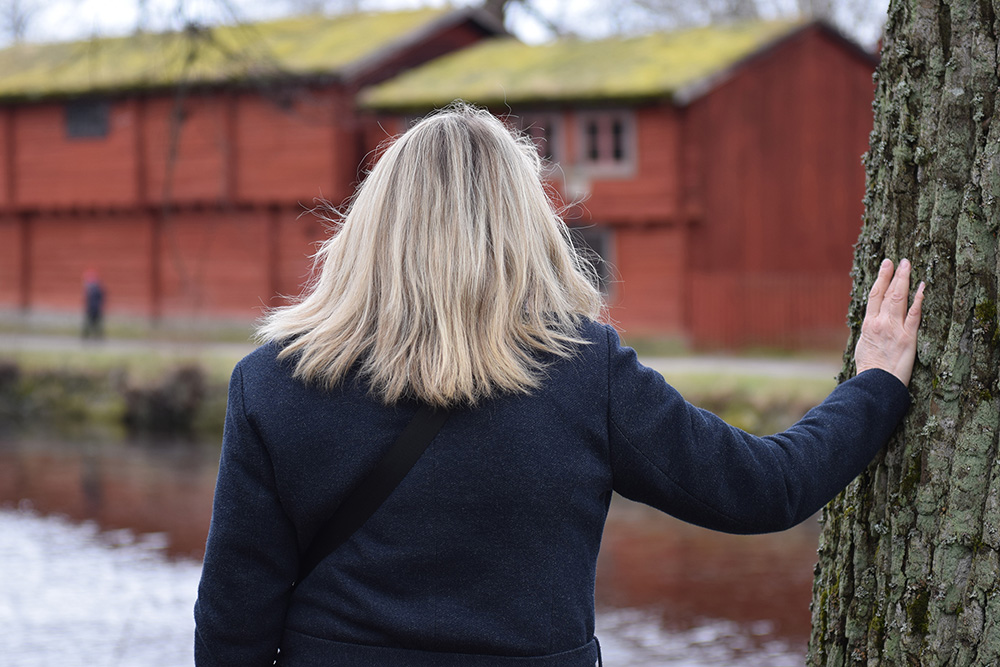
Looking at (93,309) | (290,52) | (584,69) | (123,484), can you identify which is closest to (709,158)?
(584,69)

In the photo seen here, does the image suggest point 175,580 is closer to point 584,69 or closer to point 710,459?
point 710,459

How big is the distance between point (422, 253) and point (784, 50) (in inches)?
885

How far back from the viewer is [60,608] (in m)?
9.45

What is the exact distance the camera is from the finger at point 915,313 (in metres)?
2.46

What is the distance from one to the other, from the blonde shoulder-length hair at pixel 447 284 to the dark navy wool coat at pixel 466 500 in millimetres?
55

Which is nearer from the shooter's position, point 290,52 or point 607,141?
point 607,141

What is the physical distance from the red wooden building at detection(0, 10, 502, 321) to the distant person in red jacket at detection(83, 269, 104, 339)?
125cm

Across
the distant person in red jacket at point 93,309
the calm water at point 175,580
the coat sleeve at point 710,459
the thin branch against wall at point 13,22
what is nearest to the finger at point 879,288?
the coat sleeve at point 710,459

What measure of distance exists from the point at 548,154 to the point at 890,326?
2034 centimetres

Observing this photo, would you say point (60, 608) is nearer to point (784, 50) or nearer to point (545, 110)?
point (545, 110)

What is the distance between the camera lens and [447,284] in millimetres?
1982

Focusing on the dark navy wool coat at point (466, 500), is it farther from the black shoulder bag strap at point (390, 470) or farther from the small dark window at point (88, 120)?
the small dark window at point (88, 120)

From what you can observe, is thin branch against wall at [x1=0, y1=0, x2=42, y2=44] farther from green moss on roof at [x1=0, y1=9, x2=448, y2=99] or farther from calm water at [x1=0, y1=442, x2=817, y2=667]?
calm water at [x1=0, y1=442, x2=817, y2=667]

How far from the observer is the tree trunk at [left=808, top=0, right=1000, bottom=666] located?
238 centimetres
